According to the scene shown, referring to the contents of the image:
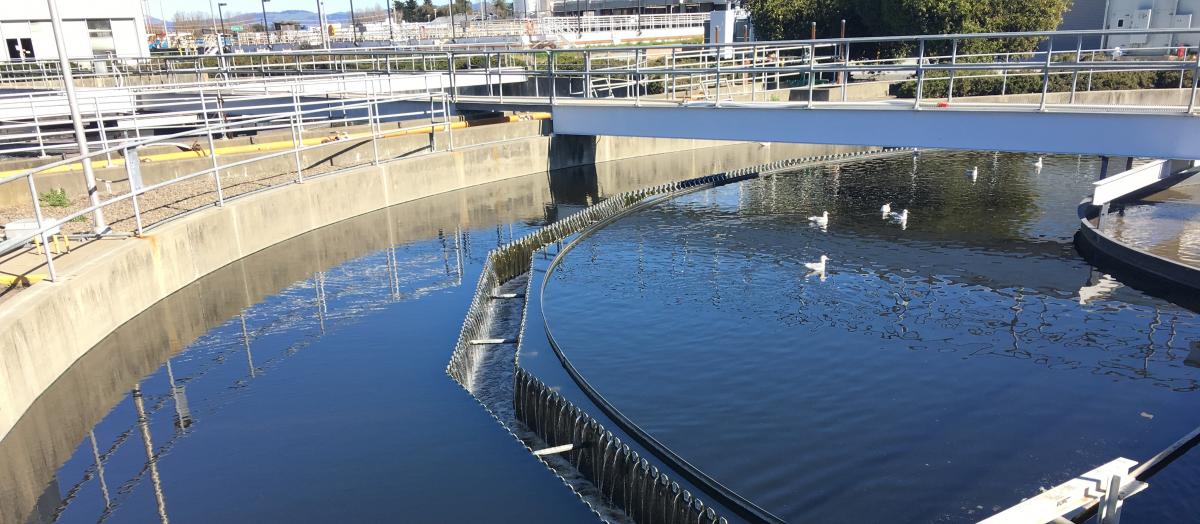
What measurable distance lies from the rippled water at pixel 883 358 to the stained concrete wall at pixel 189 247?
21.3ft

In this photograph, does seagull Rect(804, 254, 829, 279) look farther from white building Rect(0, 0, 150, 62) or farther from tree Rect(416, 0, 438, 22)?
tree Rect(416, 0, 438, 22)

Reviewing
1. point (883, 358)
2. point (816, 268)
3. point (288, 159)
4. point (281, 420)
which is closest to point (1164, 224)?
point (816, 268)

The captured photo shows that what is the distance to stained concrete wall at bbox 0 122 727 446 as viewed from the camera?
9.76 m

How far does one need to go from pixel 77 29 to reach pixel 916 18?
3829 centimetres

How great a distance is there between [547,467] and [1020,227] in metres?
15.6

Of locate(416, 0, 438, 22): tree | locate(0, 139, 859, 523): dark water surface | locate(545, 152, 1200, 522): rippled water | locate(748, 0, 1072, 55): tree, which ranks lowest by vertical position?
locate(545, 152, 1200, 522): rippled water

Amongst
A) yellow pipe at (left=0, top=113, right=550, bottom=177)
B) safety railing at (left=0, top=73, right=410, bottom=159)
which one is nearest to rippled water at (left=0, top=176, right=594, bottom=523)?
yellow pipe at (left=0, top=113, right=550, bottom=177)

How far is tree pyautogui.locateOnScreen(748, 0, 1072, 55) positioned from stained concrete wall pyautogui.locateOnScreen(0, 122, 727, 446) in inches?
655

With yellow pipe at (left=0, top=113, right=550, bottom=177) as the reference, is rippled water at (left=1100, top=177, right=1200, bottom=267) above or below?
below

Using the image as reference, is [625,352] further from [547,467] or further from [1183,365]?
[1183,365]

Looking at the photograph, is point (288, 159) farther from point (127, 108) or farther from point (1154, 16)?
point (1154, 16)

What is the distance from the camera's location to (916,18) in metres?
33.8

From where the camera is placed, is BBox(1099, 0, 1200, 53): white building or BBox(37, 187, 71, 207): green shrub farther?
BBox(1099, 0, 1200, 53): white building

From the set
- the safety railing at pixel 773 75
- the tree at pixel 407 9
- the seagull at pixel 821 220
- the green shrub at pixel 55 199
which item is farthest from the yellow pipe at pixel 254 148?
the tree at pixel 407 9
